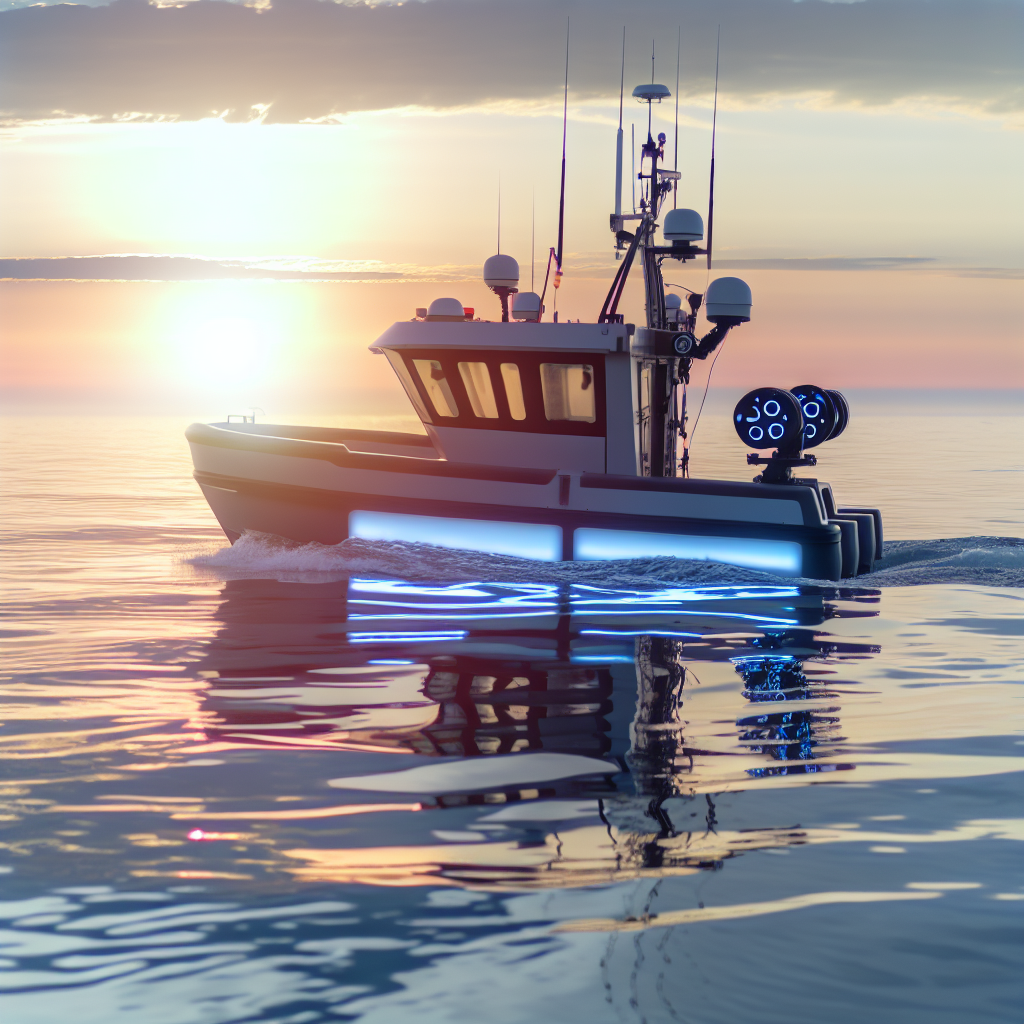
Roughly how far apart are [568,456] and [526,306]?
3839mm

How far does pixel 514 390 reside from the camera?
14.6 m

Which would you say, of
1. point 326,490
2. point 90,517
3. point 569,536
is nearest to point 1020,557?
point 569,536

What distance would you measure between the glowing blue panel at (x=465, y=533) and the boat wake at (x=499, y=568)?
11cm

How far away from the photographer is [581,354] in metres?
14.0

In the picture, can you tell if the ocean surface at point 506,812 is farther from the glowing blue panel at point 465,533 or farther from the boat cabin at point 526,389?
the boat cabin at point 526,389

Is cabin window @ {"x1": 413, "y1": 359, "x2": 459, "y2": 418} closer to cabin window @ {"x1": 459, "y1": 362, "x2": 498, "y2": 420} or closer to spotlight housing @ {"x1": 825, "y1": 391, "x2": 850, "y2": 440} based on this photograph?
cabin window @ {"x1": 459, "y1": 362, "x2": 498, "y2": 420}

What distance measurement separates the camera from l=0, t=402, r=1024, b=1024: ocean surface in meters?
3.55

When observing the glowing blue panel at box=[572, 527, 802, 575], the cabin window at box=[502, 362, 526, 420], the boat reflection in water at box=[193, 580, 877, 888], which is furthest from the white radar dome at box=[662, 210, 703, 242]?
the boat reflection in water at box=[193, 580, 877, 888]

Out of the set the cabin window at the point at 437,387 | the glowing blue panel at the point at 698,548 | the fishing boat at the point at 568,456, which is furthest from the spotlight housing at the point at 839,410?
the cabin window at the point at 437,387

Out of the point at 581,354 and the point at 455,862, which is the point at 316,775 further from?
the point at 581,354

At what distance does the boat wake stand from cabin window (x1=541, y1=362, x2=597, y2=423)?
2.00 metres

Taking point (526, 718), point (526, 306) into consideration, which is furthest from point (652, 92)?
point (526, 718)

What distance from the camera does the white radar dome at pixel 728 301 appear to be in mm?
14586

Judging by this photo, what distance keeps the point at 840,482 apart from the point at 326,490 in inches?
829
